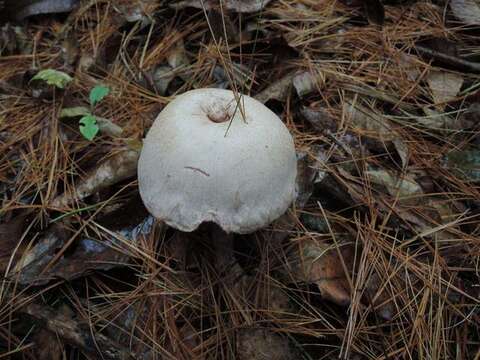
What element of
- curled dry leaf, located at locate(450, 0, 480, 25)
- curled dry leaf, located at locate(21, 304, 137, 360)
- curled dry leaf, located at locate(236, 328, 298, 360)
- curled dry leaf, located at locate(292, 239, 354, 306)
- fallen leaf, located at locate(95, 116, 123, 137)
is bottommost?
curled dry leaf, located at locate(236, 328, 298, 360)

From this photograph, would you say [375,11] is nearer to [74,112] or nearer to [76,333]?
[74,112]

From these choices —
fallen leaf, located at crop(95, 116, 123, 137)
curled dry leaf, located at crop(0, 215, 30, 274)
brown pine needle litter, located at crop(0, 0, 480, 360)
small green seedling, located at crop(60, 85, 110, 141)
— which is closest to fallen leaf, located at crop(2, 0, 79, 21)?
brown pine needle litter, located at crop(0, 0, 480, 360)

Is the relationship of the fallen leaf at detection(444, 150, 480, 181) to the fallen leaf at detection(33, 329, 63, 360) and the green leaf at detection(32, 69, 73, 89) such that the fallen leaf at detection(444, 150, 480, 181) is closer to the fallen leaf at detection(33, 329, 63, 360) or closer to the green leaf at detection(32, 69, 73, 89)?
the fallen leaf at detection(33, 329, 63, 360)

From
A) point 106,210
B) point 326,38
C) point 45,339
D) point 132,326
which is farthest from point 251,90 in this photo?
point 45,339

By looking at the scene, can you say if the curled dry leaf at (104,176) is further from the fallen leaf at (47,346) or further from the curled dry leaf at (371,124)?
the curled dry leaf at (371,124)

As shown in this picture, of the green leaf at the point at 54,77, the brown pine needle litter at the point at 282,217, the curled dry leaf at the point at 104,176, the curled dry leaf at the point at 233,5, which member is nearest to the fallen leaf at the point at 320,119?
the brown pine needle litter at the point at 282,217

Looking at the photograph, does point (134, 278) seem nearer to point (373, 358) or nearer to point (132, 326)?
point (132, 326)

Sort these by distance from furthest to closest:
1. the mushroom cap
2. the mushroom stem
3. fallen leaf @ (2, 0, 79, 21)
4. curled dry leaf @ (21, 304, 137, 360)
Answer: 1. fallen leaf @ (2, 0, 79, 21)
2. the mushroom stem
3. curled dry leaf @ (21, 304, 137, 360)
4. the mushroom cap
